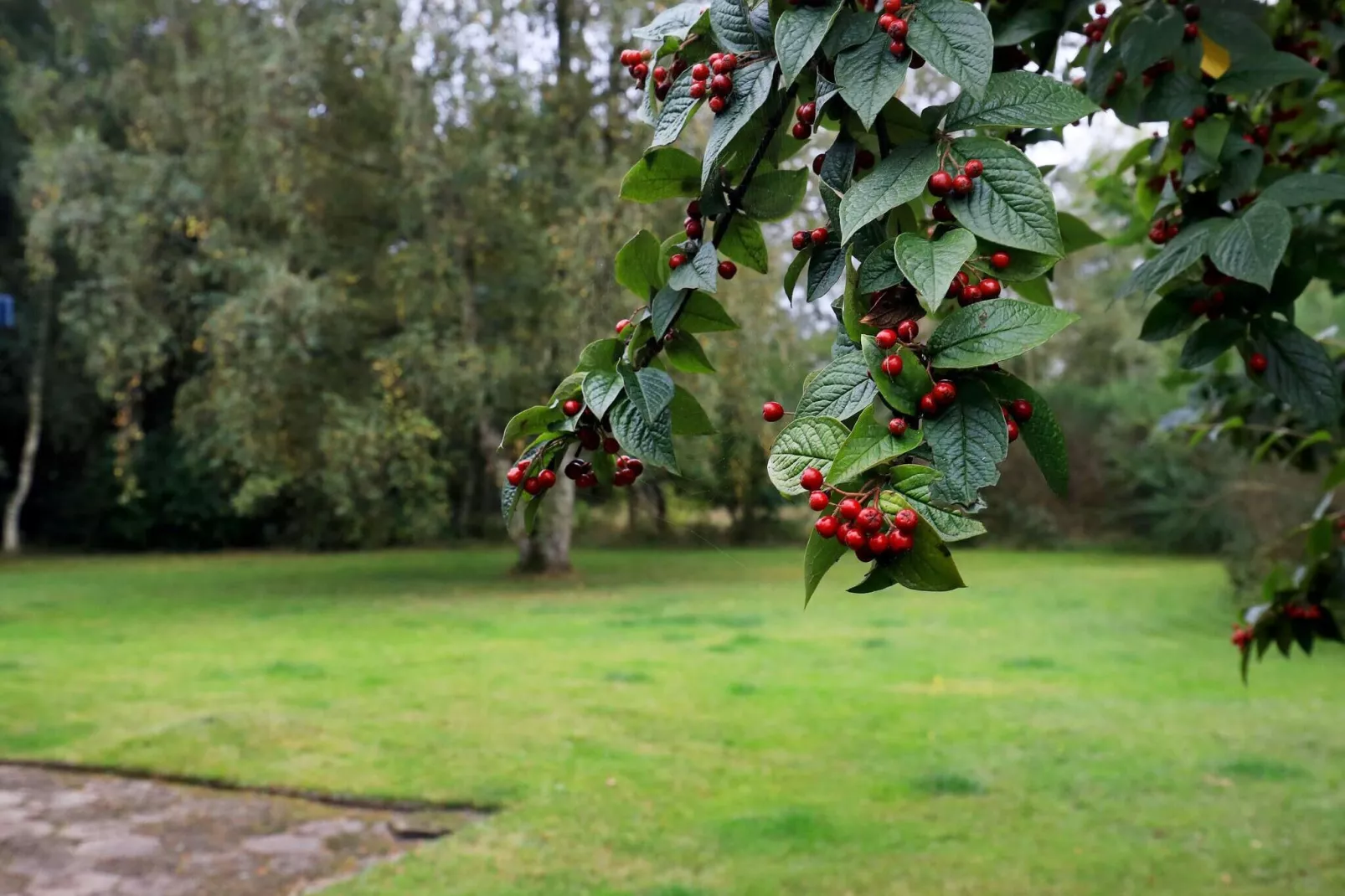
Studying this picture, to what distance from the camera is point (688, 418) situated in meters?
1.20

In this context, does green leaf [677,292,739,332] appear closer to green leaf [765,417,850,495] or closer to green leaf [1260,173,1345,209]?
green leaf [765,417,850,495]

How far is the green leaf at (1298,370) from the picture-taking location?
1.39 m

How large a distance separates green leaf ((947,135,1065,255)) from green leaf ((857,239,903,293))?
0.21 feet

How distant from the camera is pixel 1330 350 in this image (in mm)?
2885

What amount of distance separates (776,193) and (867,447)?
0.42 meters

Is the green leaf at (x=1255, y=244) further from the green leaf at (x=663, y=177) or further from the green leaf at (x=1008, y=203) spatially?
the green leaf at (x=663, y=177)

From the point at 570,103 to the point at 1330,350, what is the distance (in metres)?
10.7

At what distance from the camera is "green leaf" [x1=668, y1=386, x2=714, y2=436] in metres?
1.18

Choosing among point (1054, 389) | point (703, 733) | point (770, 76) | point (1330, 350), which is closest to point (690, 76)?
point (770, 76)

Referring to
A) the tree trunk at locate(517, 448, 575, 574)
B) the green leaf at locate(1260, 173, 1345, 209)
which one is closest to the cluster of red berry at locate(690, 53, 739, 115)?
the green leaf at locate(1260, 173, 1345, 209)

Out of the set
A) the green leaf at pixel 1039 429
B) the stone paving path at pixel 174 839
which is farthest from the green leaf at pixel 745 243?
the stone paving path at pixel 174 839

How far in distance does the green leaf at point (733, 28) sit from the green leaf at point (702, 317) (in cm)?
27

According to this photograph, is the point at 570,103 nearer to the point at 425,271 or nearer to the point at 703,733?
the point at 425,271

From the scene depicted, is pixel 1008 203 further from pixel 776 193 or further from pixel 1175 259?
pixel 1175 259
